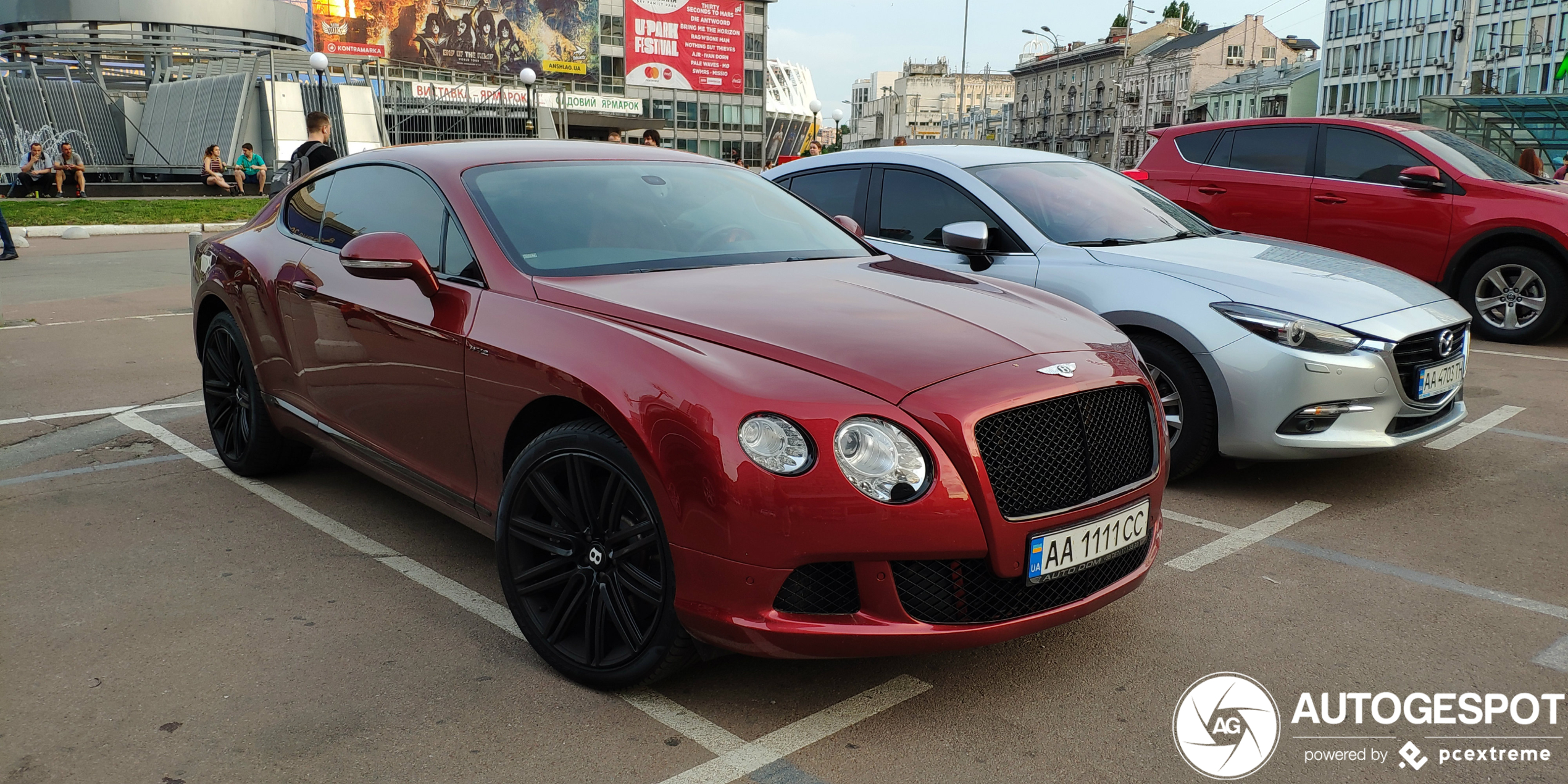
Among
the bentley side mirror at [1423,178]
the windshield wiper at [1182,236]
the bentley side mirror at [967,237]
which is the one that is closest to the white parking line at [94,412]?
the bentley side mirror at [967,237]

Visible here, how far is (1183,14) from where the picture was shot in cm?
11900

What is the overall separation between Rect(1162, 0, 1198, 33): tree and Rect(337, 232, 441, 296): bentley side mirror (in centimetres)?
12455

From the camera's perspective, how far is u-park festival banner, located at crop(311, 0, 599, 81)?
2130 inches

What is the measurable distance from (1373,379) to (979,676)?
2512 millimetres

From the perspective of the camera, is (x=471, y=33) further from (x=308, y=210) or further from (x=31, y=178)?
(x=308, y=210)

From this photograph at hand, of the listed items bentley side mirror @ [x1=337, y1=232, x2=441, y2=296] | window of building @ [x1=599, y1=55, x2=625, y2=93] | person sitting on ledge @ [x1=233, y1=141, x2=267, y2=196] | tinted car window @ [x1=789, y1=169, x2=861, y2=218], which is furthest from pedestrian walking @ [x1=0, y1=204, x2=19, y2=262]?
window of building @ [x1=599, y1=55, x2=625, y2=93]

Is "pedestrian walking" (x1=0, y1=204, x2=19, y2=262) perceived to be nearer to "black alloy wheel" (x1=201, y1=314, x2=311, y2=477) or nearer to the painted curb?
the painted curb

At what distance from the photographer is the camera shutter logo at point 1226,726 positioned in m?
2.73

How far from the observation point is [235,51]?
46.0 m

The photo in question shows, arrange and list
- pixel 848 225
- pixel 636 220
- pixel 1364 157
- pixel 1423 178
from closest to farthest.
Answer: pixel 636 220 → pixel 848 225 → pixel 1423 178 → pixel 1364 157

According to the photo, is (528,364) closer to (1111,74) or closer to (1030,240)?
(1030,240)

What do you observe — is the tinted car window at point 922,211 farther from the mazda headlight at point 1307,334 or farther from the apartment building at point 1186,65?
the apartment building at point 1186,65

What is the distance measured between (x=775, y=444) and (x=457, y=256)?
1.56 meters
